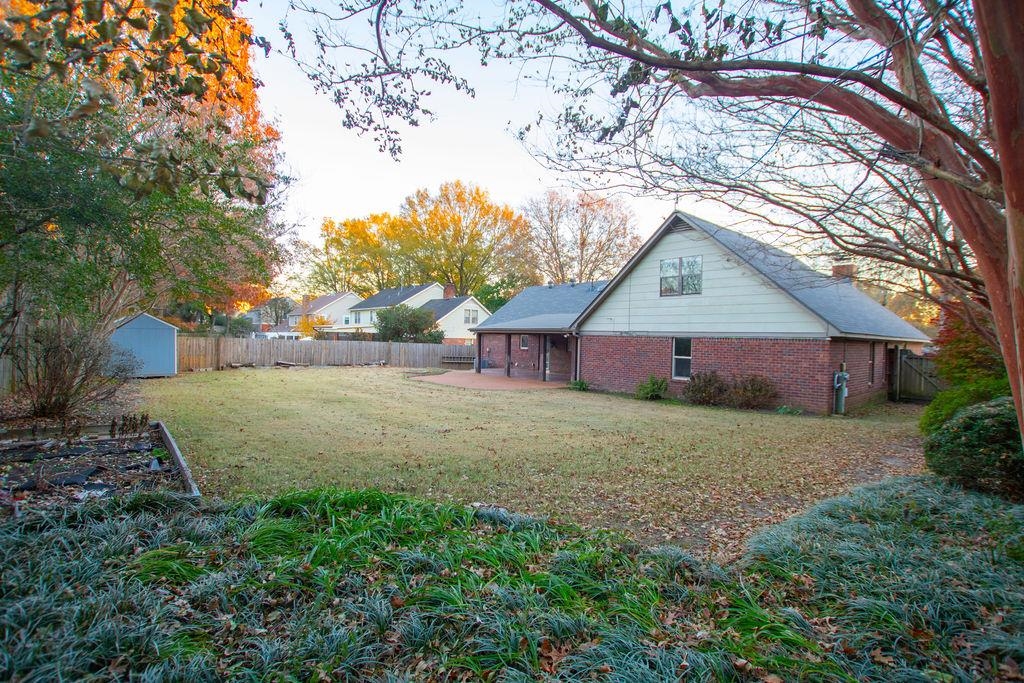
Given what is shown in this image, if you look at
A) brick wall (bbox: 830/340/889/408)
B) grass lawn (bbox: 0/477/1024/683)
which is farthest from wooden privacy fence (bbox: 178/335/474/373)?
grass lawn (bbox: 0/477/1024/683)

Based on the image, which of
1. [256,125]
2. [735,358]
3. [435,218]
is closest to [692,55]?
[735,358]

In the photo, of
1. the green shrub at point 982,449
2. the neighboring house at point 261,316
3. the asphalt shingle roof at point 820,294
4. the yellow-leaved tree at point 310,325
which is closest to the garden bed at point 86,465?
the green shrub at point 982,449

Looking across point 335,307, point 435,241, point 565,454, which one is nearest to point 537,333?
point 565,454

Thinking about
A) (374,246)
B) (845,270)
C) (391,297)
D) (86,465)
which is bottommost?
(86,465)

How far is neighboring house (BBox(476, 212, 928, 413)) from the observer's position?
13758mm

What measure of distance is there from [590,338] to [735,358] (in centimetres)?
560

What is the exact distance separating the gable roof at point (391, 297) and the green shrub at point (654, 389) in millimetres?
31275

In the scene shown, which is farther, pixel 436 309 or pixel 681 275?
pixel 436 309

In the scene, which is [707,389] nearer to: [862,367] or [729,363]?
[729,363]

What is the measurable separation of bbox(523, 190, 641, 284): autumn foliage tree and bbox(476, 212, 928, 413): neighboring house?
Result: 16.0 metres

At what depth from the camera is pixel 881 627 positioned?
3.09m

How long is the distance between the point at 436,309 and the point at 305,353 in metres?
14.5

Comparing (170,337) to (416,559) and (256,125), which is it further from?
(416,559)

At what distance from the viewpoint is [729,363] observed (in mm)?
15234
